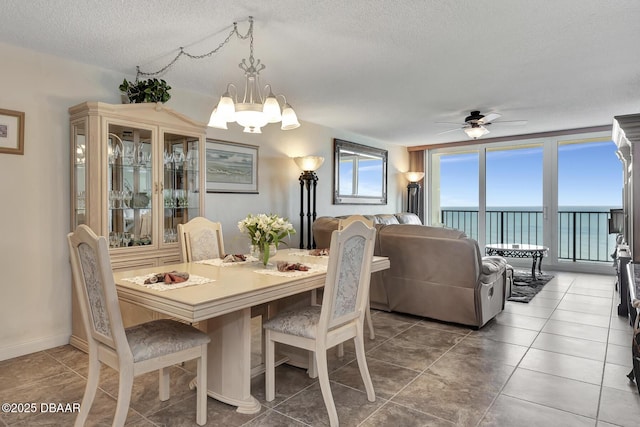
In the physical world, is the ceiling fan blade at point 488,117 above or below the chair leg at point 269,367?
above

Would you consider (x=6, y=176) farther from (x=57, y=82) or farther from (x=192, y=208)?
(x=192, y=208)

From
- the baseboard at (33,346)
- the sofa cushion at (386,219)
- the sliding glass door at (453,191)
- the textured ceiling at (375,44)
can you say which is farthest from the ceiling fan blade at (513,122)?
the baseboard at (33,346)

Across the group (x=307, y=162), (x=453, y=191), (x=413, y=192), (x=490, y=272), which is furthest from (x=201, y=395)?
(x=453, y=191)

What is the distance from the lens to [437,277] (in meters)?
3.55

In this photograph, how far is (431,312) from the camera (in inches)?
144

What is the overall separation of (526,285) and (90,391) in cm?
516

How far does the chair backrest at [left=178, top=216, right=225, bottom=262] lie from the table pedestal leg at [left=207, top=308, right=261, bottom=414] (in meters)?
0.82

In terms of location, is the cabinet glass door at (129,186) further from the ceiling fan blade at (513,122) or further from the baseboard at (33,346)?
the ceiling fan blade at (513,122)

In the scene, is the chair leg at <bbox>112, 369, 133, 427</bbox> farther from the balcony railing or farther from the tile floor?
the balcony railing

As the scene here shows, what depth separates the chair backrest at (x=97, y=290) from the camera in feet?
5.43

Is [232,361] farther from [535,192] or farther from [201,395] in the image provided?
[535,192]

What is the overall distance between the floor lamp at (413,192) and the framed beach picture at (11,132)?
613 cm

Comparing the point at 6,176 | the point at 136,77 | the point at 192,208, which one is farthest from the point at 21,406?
the point at 136,77

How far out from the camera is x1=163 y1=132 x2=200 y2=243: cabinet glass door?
3426mm
